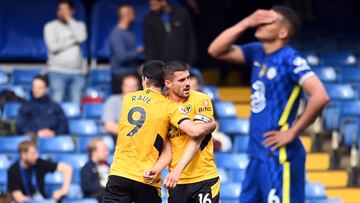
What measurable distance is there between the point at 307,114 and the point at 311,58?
747cm

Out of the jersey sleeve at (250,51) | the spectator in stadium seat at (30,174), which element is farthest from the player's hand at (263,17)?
the spectator in stadium seat at (30,174)

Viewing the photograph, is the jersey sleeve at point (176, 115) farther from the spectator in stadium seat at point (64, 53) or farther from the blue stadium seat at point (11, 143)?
the spectator in stadium seat at point (64, 53)

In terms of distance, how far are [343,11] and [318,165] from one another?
18.0 feet

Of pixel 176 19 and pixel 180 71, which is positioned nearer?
pixel 180 71

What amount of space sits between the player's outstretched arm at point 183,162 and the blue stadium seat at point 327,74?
6.99 m

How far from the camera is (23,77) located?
14586mm

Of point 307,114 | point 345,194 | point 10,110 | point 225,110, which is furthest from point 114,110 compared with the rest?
point 307,114

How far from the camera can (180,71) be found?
7.82 m

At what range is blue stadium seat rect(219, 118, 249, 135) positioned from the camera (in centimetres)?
1316

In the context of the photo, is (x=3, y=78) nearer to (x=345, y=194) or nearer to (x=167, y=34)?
(x=167, y=34)

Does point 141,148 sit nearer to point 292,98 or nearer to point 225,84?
point 292,98

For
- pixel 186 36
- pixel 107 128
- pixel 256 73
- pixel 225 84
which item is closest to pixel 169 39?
pixel 186 36

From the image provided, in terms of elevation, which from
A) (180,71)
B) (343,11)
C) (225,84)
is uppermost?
(343,11)

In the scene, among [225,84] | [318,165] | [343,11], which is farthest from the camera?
[343,11]
